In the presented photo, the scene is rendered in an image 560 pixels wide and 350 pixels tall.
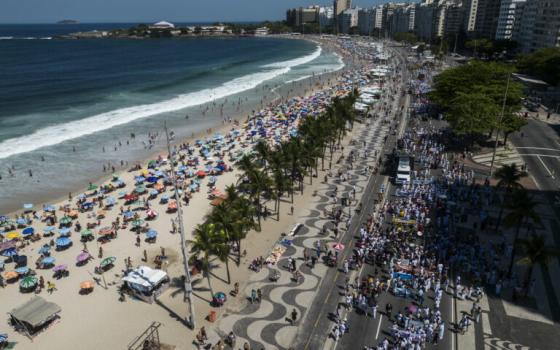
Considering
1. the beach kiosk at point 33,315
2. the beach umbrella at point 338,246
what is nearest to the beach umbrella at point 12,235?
the beach kiosk at point 33,315

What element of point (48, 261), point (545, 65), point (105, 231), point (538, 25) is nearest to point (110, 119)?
point (105, 231)

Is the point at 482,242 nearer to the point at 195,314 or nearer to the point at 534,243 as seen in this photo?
the point at 534,243

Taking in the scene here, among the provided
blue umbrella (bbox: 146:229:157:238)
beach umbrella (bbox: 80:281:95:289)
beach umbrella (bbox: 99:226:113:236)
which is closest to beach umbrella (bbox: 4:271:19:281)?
beach umbrella (bbox: 80:281:95:289)

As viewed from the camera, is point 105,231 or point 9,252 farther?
point 105,231

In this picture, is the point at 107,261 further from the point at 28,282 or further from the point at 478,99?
the point at 478,99

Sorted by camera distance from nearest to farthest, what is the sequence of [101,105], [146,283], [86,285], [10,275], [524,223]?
[146,283] → [86,285] → [10,275] → [524,223] → [101,105]

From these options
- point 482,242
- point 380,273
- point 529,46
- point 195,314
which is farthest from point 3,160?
point 529,46

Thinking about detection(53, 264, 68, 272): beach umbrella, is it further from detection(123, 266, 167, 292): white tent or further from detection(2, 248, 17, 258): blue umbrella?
detection(123, 266, 167, 292): white tent
